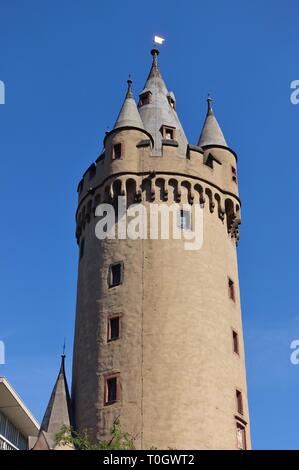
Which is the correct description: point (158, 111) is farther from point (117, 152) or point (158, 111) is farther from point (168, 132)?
point (117, 152)

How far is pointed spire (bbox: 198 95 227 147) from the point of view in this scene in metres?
46.1

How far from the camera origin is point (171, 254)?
39.5 metres

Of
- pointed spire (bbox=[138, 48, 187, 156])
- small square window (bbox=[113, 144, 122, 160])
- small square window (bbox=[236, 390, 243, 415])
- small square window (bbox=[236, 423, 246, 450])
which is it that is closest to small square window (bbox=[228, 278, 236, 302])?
small square window (bbox=[236, 390, 243, 415])

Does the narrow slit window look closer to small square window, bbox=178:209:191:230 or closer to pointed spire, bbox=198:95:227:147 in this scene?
small square window, bbox=178:209:191:230

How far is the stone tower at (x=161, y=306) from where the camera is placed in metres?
36.0

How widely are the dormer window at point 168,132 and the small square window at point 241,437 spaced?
16887mm

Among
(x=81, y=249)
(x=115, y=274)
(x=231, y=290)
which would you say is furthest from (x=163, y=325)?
(x=81, y=249)

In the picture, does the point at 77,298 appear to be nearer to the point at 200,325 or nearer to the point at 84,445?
the point at 200,325

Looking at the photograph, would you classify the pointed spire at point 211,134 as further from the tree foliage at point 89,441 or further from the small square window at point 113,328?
the tree foliage at point 89,441

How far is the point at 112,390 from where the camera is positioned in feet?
120

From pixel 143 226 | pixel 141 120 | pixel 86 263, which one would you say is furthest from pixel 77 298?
pixel 141 120

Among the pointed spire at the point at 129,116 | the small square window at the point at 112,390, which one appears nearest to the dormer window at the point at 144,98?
the pointed spire at the point at 129,116

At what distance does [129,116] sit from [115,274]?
9768mm

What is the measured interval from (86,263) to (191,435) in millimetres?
11302
